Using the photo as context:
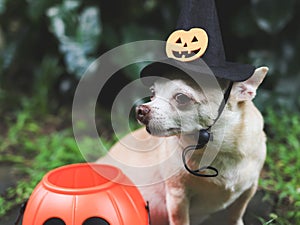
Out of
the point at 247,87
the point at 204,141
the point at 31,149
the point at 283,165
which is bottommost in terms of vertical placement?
the point at 283,165

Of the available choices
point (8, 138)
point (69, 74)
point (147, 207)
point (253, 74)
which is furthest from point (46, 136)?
point (253, 74)

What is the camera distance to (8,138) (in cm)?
386

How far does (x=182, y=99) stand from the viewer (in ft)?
6.14

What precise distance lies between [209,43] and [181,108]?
0.92ft

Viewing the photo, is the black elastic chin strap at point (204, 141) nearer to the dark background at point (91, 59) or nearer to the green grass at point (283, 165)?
the green grass at point (283, 165)

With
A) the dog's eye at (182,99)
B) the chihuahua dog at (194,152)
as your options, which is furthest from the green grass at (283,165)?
the dog's eye at (182,99)

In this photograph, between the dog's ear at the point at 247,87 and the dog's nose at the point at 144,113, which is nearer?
the dog's nose at the point at 144,113

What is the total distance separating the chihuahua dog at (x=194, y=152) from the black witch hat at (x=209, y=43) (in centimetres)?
8

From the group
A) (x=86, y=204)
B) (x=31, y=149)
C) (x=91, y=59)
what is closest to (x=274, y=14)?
(x=91, y=59)

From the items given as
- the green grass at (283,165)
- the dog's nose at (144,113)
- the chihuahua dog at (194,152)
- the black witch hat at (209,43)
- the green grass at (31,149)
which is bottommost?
the green grass at (283,165)

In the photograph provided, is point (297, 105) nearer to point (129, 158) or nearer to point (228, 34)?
point (228, 34)

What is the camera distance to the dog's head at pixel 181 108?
6.07 feet

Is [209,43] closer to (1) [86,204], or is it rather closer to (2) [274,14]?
(1) [86,204]

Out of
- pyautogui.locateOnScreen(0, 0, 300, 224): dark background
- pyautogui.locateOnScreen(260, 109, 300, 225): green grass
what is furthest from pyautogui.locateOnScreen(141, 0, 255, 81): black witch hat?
pyautogui.locateOnScreen(0, 0, 300, 224): dark background
